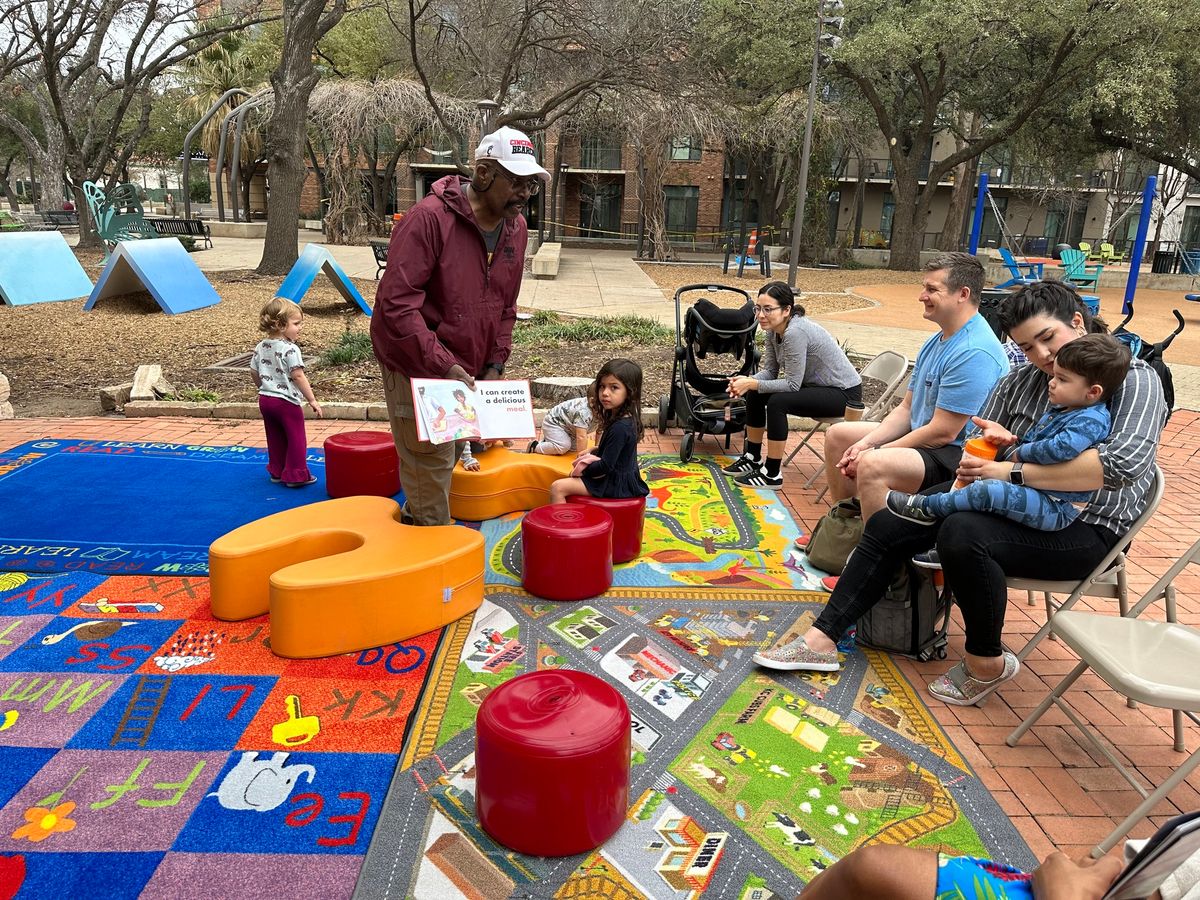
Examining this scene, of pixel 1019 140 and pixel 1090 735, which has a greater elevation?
pixel 1019 140

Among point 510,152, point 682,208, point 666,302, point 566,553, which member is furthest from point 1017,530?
point 682,208

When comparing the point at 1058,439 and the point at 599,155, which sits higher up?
the point at 599,155

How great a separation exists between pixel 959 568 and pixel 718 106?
20860 millimetres

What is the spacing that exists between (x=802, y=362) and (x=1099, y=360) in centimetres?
269

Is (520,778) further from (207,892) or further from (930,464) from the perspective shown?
(930,464)

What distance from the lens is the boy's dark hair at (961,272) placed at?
373 cm

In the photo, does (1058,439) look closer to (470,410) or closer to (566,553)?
(566,553)

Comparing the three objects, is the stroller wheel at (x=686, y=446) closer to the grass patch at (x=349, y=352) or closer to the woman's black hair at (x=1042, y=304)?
the woman's black hair at (x=1042, y=304)

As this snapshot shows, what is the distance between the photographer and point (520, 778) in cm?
222

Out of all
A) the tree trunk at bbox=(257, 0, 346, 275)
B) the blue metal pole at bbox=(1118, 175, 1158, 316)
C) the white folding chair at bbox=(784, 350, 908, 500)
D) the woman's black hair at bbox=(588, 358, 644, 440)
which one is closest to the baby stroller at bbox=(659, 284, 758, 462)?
the white folding chair at bbox=(784, 350, 908, 500)

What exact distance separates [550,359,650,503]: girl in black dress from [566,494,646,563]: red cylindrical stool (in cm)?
8

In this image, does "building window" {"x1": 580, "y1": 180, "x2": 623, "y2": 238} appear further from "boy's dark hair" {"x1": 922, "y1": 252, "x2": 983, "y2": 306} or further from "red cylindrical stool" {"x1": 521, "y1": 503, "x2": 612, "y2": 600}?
"red cylindrical stool" {"x1": 521, "y1": 503, "x2": 612, "y2": 600}

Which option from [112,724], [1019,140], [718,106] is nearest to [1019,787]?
[112,724]

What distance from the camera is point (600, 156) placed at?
112 ft
